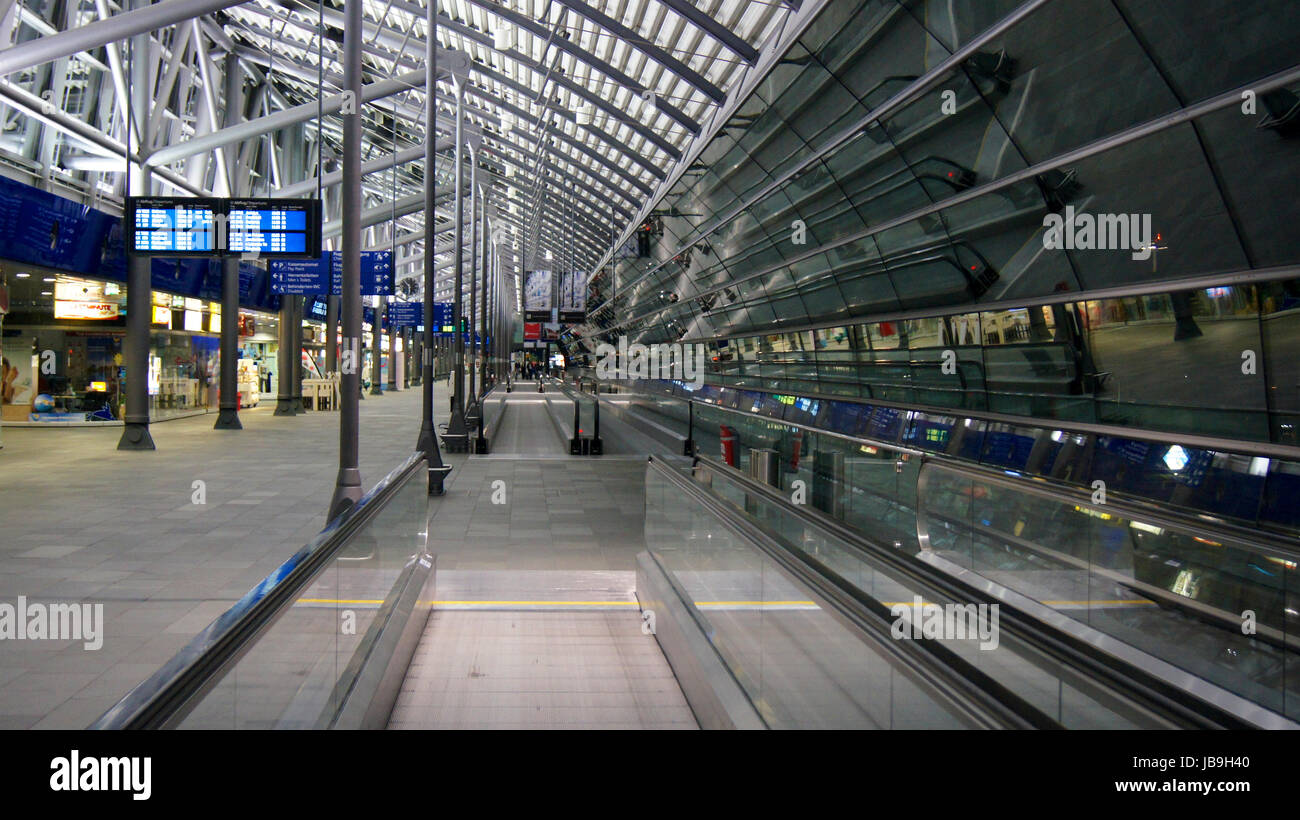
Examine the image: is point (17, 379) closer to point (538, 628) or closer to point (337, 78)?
point (337, 78)

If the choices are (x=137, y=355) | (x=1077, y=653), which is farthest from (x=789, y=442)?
(x=137, y=355)

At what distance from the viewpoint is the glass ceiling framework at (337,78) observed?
18.2 metres

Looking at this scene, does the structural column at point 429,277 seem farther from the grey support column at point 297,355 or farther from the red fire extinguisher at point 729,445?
the grey support column at point 297,355

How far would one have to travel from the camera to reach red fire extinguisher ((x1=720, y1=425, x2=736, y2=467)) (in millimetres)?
12422

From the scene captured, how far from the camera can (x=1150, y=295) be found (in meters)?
8.41

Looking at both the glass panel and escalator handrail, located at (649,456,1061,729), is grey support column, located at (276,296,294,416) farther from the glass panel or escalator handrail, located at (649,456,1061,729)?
escalator handrail, located at (649,456,1061,729)

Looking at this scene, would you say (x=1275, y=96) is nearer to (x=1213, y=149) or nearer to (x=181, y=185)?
(x=1213, y=149)

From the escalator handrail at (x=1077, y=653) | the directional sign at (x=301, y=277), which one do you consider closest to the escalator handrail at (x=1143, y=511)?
the escalator handrail at (x=1077, y=653)

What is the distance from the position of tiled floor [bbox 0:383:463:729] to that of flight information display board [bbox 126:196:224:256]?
144 inches

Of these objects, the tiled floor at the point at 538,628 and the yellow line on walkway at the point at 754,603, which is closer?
the yellow line on walkway at the point at 754,603

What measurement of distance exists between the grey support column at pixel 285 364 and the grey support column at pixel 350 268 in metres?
22.6
